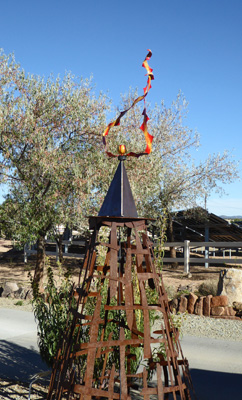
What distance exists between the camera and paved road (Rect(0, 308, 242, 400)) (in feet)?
19.6

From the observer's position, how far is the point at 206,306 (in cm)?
1086

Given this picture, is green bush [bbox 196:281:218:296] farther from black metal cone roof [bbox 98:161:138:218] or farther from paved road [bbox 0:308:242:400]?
black metal cone roof [bbox 98:161:138:218]

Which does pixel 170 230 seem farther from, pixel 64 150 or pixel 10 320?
pixel 10 320

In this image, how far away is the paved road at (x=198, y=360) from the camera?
236 inches

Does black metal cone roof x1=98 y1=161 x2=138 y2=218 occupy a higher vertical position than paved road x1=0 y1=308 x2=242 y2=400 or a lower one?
higher

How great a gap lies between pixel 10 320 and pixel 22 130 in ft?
17.9

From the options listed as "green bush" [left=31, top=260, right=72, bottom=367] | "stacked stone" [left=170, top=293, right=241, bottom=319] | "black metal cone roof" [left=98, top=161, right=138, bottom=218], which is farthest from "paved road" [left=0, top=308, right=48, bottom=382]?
"stacked stone" [left=170, top=293, right=241, bottom=319]

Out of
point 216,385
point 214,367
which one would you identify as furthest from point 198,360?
point 216,385

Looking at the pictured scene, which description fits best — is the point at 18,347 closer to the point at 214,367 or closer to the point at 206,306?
the point at 214,367

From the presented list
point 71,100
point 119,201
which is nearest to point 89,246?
point 119,201

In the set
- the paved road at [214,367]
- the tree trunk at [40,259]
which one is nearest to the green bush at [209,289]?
the paved road at [214,367]

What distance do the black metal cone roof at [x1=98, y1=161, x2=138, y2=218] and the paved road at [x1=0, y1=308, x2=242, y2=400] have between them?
9.56 feet

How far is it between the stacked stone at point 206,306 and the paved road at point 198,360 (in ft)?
6.67

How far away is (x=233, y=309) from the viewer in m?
10.8
